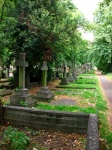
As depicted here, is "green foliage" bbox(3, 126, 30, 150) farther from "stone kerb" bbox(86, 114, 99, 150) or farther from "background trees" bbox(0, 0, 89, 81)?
"background trees" bbox(0, 0, 89, 81)

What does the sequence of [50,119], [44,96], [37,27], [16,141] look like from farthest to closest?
[37,27] → [44,96] → [50,119] → [16,141]

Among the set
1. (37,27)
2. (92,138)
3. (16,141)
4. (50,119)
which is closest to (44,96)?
(37,27)

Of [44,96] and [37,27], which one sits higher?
[37,27]

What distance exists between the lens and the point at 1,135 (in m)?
5.28

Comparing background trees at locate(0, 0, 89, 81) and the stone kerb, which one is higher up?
background trees at locate(0, 0, 89, 81)

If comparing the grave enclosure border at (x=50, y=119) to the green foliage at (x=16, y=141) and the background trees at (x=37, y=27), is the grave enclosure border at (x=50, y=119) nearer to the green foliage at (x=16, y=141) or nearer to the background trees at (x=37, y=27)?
the green foliage at (x=16, y=141)

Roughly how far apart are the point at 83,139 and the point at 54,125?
0.93 meters

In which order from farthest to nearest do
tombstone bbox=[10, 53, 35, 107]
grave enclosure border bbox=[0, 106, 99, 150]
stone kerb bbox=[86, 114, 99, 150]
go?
tombstone bbox=[10, 53, 35, 107]
grave enclosure border bbox=[0, 106, 99, 150]
stone kerb bbox=[86, 114, 99, 150]

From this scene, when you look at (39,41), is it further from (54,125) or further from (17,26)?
(54,125)

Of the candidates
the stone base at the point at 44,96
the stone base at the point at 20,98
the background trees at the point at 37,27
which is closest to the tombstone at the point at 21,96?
the stone base at the point at 20,98

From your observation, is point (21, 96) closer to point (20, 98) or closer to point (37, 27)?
point (20, 98)

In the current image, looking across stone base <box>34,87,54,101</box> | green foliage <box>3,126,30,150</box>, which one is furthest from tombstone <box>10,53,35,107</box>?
green foliage <box>3,126,30,150</box>

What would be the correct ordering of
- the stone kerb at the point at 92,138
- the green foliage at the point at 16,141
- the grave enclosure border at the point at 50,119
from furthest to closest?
the grave enclosure border at the point at 50,119 → the green foliage at the point at 16,141 → the stone kerb at the point at 92,138

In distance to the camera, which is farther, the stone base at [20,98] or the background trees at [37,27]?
the background trees at [37,27]
